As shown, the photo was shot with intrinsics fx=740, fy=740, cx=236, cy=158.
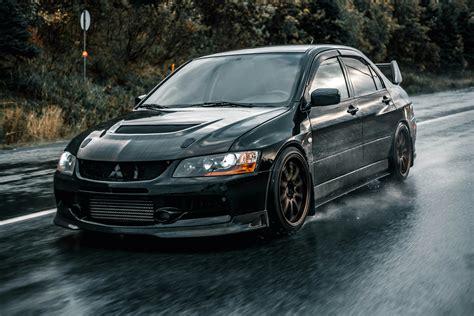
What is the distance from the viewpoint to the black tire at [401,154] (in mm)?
8125

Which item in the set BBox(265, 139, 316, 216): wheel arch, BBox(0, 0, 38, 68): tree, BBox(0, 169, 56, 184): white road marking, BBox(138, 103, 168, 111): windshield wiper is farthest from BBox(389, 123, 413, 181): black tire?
BBox(0, 0, 38, 68): tree

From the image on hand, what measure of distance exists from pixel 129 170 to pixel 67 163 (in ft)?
2.39

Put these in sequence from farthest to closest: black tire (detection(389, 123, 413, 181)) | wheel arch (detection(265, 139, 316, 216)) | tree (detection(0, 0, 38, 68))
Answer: tree (detection(0, 0, 38, 68)) < black tire (detection(389, 123, 413, 181)) < wheel arch (detection(265, 139, 316, 216))

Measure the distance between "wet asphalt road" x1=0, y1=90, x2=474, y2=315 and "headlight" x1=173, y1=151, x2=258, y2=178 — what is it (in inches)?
22.6

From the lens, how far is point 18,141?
13.5 meters

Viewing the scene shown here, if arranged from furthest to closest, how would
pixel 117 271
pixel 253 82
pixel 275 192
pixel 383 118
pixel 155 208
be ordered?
pixel 383 118, pixel 253 82, pixel 275 192, pixel 155 208, pixel 117 271

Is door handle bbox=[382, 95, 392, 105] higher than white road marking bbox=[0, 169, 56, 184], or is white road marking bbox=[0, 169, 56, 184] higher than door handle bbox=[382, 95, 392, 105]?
door handle bbox=[382, 95, 392, 105]

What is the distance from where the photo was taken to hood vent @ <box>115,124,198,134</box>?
5508 millimetres

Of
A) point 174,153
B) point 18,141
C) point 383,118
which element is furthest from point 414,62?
point 174,153

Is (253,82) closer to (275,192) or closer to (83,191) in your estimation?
(275,192)

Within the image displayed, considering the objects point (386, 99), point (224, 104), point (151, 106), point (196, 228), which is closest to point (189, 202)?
point (196, 228)

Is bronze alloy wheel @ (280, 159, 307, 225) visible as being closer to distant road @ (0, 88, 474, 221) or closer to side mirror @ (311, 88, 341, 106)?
side mirror @ (311, 88, 341, 106)

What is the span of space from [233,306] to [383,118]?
4314 mm

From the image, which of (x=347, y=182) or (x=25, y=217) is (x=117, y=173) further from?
(x=347, y=182)
